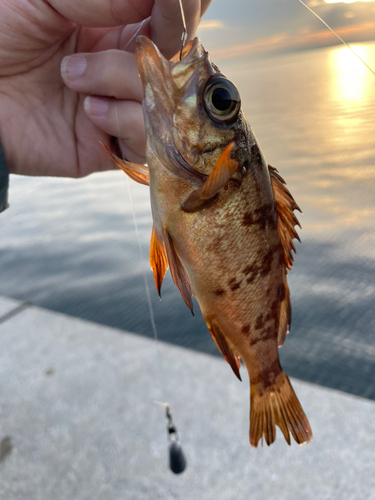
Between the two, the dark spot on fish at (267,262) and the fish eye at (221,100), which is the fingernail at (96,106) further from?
the dark spot on fish at (267,262)

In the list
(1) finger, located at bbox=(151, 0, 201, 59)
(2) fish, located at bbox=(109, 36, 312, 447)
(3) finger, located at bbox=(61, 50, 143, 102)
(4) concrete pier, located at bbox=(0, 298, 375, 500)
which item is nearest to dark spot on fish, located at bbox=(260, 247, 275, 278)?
(2) fish, located at bbox=(109, 36, 312, 447)

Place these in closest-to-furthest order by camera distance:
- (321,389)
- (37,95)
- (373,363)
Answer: (37,95) → (321,389) → (373,363)

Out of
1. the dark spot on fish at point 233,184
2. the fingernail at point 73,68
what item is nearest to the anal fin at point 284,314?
the dark spot on fish at point 233,184

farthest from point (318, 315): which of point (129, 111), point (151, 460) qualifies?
point (129, 111)

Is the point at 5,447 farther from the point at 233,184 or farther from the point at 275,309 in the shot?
the point at 233,184

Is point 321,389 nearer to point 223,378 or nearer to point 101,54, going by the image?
point 223,378

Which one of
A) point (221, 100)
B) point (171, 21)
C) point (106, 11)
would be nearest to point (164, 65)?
point (221, 100)
